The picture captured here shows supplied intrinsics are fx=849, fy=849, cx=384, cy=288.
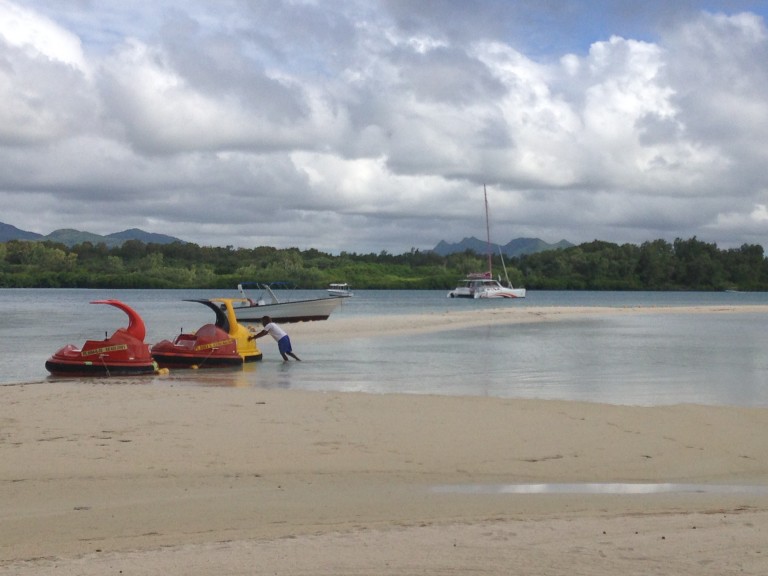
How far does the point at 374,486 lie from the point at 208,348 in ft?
43.4

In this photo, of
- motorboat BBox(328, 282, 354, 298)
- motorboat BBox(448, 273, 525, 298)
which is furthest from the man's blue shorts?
motorboat BBox(448, 273, 525, 298)

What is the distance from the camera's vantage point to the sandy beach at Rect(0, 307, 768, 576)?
5.89 m

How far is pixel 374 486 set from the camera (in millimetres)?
8555

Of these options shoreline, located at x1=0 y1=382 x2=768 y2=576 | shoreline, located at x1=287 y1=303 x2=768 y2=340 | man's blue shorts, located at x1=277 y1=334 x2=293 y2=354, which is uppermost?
man's blue shorts, located at x1=277 y1=334 x2=293 y2=354

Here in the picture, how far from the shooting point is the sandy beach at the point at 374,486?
232 inches

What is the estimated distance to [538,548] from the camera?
6031mm

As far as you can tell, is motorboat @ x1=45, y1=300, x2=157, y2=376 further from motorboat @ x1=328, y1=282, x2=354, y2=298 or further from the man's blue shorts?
motorboat @ x1=328, y1=282, x2=354, y2=298

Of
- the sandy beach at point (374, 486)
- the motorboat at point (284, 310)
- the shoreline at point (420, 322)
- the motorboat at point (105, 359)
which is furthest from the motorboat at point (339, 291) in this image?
the sandy beach at point (374, 486)

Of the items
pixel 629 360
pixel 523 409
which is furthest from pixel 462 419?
pixel 629 360

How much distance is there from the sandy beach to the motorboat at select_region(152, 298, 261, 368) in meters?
→ 6.16

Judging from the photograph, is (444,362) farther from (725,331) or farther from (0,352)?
(725,331)

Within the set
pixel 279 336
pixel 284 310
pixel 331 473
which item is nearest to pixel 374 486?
pixel 331 473

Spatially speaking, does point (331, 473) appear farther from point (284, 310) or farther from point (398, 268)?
point (398, 268)

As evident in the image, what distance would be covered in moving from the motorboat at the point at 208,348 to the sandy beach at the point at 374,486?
6.16 metres
